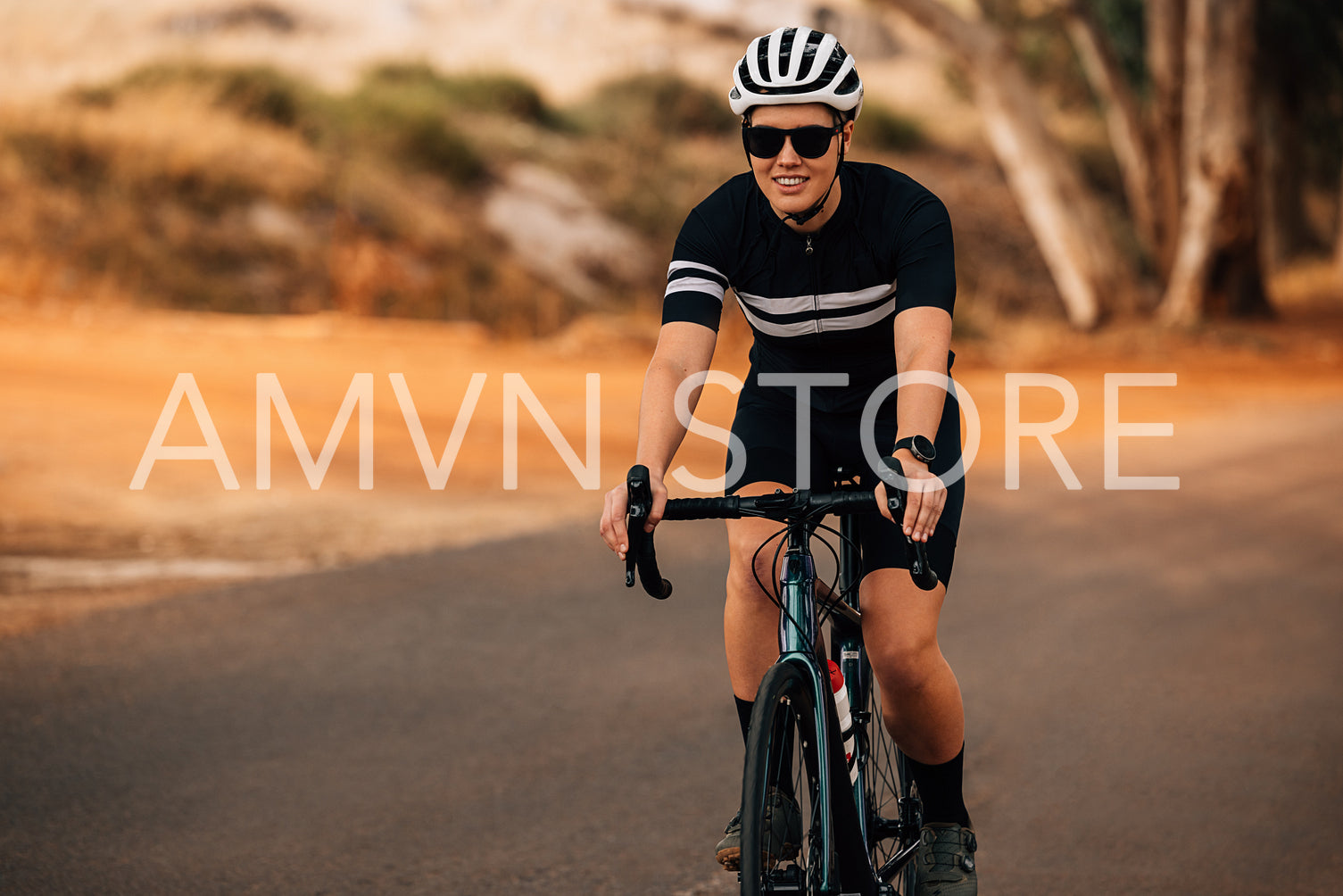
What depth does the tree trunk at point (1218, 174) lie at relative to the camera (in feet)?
63.1

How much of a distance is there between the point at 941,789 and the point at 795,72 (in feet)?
5.69

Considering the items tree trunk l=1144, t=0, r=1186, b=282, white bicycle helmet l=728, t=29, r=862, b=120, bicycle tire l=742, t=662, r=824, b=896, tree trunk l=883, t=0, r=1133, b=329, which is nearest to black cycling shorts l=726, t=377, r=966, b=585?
bicycle tire l=742, t=662, r=824, b=896

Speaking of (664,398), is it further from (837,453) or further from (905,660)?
(905,660)

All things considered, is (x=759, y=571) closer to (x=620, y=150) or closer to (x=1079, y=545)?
(x=1079, y=545)

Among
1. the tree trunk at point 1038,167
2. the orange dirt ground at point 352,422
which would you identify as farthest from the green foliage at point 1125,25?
the orange dirt ground at point 352,422

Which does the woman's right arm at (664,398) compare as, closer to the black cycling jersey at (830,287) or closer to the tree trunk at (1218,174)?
the black cycling jersey at (830,287)

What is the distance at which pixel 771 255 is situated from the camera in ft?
10.8

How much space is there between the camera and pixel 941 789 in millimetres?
3449

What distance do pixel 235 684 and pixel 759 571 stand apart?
129 inches

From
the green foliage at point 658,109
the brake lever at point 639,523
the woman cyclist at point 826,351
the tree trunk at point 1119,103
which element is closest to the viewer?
the brake lever at point 639,523

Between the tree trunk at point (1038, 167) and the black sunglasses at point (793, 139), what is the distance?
1748 centimetres


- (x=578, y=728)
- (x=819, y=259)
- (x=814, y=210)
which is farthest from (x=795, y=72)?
(x=578, y=728)

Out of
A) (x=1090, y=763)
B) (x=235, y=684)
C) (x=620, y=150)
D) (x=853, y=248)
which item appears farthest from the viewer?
(x=620, y=150)

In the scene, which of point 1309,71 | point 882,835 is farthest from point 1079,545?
point 1309,71
